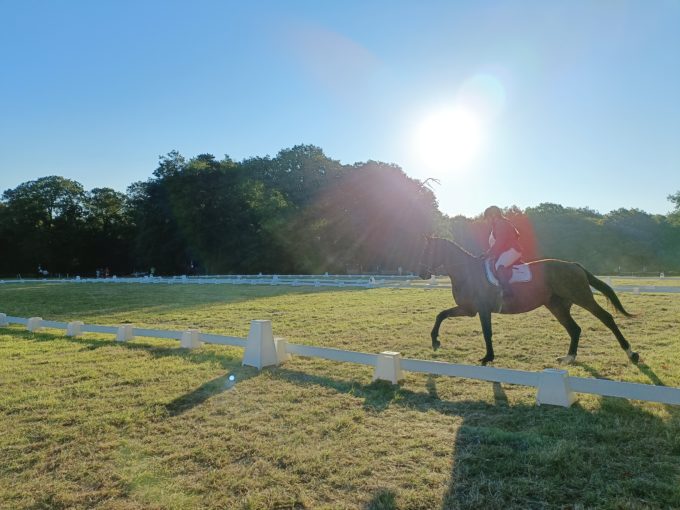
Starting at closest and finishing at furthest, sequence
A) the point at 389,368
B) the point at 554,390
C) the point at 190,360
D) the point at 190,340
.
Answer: the point at 554,390, the point at 389,368, the point at 190,360, the point at 190,340

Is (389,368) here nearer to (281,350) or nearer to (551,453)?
(281,350)

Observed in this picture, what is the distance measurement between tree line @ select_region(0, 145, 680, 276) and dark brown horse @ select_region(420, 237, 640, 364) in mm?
30590

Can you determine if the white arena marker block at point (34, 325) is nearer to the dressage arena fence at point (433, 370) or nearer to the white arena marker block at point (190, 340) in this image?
the dressage arena fence at point (433, 370)

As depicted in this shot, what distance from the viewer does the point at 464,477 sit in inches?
139

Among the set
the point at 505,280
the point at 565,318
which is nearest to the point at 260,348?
the point at 505,280

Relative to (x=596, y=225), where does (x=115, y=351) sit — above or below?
below

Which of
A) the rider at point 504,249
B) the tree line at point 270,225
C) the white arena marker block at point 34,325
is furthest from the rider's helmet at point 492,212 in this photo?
the tree line at point 270,225

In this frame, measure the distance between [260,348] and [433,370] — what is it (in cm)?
285

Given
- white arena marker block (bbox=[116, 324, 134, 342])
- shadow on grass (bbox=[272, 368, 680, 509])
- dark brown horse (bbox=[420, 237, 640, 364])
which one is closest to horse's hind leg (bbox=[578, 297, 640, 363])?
dark brown horse (bbox=[420, 237, 640, 364])

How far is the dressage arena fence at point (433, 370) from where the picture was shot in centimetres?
459

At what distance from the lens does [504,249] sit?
267 inches

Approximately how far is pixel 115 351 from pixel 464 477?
7.60 meters

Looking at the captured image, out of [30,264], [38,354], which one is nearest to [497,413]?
[38,354]

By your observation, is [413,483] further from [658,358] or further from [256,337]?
[658,358]
